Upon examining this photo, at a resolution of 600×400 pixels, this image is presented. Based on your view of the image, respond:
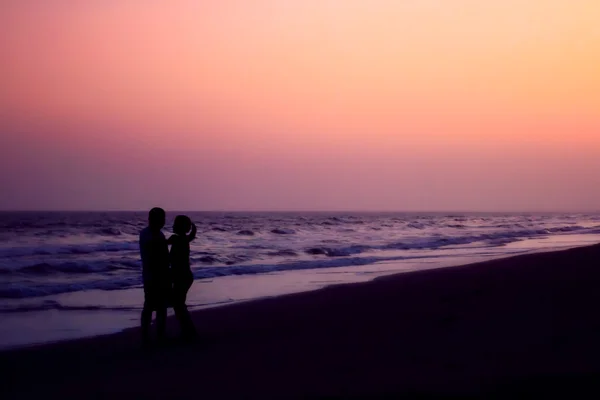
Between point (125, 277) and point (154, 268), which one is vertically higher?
point (154, 268)

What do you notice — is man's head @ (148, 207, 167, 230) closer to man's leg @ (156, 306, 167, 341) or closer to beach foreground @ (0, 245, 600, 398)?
man's leg @ (156, 306, 167, 341)

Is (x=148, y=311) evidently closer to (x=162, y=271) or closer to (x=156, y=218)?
(x=162, y=271)

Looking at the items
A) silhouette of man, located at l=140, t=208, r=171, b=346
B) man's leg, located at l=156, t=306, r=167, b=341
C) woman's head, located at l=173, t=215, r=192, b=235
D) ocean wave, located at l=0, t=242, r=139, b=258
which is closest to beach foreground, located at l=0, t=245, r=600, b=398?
man's leg, located at l=156, t=306, r=167, b=341

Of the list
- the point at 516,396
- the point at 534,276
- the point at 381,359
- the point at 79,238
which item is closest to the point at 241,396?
the point at 381,359

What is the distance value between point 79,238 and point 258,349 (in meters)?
29.9

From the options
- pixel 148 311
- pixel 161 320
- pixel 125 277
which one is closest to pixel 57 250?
pixel 125 277

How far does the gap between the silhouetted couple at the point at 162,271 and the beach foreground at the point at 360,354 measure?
0.35 meters

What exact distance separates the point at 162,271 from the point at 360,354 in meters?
2.55

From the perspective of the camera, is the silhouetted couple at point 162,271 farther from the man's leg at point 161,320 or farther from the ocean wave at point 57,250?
the ocean wave at point 57,250

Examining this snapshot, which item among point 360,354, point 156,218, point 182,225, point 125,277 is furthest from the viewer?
point 125,277

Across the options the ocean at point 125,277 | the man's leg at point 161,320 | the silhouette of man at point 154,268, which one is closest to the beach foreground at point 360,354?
the man's leg at point 161,320

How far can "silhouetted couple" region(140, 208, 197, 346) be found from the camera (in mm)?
7414

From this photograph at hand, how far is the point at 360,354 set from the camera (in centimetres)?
636

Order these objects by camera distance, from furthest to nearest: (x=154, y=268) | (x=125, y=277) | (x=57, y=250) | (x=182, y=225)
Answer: (x=57, y=250)
(x=125, y=277)
(x=182, y=225)
(x=154, y=268)
